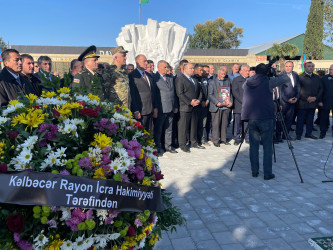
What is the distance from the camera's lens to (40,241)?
4.91 ft

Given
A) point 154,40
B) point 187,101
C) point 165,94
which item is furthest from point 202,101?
point 154,40

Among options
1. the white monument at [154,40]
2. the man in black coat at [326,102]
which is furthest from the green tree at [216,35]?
the man in black coat at [326,102]

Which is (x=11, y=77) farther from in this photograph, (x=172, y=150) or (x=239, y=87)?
(x=239, y=87)

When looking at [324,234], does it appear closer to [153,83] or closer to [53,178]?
[53,178]

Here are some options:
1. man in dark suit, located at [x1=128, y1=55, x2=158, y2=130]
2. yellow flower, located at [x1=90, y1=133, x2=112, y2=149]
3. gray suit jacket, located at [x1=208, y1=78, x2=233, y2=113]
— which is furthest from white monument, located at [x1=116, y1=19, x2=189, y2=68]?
yellow flower, located at [x1=90, y1=133, x2=112, y2=149]

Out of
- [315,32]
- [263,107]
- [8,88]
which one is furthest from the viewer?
[315,32]

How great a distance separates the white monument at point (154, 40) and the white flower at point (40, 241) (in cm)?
1883

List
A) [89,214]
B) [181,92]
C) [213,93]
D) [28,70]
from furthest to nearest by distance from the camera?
[213,93] < [181,92] < [28,70] < [89,214]

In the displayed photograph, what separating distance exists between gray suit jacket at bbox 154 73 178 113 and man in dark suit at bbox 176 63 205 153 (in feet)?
0.70

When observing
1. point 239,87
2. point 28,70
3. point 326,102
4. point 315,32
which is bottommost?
point 326,102

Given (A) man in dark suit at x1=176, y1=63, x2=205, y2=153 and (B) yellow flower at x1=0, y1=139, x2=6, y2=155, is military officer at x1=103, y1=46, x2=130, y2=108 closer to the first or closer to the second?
(A) man in dark suit at x1=176, y1=63, x2=205, y2=153

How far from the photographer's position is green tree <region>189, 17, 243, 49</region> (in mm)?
55688

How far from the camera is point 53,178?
62.1 inches

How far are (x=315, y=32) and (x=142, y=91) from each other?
35993 millimetres
